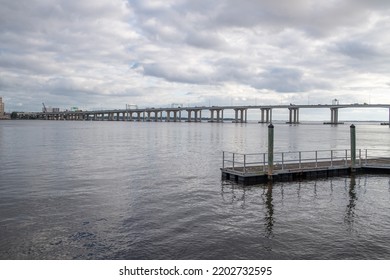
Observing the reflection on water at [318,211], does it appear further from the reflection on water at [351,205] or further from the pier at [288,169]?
the pier at [288,169]

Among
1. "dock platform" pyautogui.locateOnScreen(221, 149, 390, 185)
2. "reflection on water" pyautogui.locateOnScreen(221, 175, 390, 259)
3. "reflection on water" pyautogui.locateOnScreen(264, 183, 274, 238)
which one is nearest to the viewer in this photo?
"reflection on water" pyautogui.locateOnScreen(221, 175, 390, 259)

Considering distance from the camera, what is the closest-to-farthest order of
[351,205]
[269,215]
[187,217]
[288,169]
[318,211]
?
[187,217], [269,215], [318,211], [351,205], [288,169]

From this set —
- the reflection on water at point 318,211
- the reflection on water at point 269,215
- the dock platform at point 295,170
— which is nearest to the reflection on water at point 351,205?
the reflection on water at point 318,211

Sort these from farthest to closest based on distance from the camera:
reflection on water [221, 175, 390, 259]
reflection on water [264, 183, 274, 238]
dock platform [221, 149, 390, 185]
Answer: dock platform [221, 149, 390, 185], reflection on water [264, 183, 274, 238], reflection on water [221, 175, 390, 259]

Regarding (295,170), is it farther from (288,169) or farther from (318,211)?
(318,211)

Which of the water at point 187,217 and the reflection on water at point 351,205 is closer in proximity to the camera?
the water at point 187,217

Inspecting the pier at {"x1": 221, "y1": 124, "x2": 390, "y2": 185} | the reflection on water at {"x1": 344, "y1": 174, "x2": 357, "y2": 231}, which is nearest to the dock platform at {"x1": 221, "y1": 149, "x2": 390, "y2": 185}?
the pier at {"x1": 221, "y1": 124, "x2": 390, "y2": 185}

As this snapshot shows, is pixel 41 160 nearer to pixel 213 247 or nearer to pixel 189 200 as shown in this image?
pixel 189 200

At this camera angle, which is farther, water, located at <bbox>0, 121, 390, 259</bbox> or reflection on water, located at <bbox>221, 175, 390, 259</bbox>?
reflection on water, located at <bbox>221, 175, 390, 259</bbox>

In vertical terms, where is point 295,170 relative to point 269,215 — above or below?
above

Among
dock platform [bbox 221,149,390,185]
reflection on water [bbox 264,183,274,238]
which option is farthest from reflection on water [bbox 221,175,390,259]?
dock platform [bbox 221,149,390,185]

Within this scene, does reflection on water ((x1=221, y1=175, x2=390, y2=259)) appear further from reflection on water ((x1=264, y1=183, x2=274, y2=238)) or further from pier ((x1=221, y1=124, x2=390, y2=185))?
pier ((x1=221, y1=124, x2=390, y2=185))

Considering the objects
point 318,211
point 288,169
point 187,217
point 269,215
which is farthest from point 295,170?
point 187,217

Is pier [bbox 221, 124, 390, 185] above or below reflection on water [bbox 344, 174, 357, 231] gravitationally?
above
